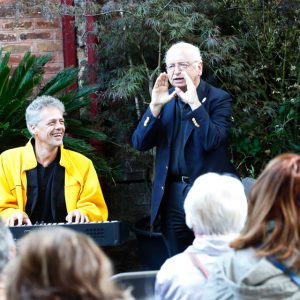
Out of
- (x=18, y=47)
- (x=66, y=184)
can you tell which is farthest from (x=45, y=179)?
(x=18, y=47)

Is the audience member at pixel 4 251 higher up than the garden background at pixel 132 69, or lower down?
lower down

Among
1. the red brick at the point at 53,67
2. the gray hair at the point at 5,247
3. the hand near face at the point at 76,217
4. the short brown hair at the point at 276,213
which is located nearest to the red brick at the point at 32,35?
the red brick at the point at 53,67

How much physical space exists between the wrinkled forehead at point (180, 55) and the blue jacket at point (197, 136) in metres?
0.20

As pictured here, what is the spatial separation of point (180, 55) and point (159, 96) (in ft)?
0.94

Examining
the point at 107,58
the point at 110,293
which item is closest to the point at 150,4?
the point at 107,58

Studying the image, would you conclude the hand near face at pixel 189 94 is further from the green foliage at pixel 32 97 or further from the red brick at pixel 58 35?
the red brick at pixel 58 35

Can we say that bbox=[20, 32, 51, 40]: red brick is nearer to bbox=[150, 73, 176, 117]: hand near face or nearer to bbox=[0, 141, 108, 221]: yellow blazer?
bbox=[0, 141, 108, 221]: yellow blazer

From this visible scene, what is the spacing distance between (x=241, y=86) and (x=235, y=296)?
3.45 m

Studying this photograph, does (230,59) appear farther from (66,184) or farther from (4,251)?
(4,251)

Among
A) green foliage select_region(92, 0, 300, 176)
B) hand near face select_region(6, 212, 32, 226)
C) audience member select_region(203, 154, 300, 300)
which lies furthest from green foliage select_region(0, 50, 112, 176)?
audience member select_region(203, 154, 300, 300)

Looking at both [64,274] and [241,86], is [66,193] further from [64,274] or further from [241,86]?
[64,274]

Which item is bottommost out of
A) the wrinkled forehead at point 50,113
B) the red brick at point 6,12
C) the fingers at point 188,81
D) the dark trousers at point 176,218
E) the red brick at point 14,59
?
the dark trousers at point 176,218

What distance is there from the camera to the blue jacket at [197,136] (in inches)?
161

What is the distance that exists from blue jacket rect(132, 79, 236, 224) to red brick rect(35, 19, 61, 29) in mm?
1804
